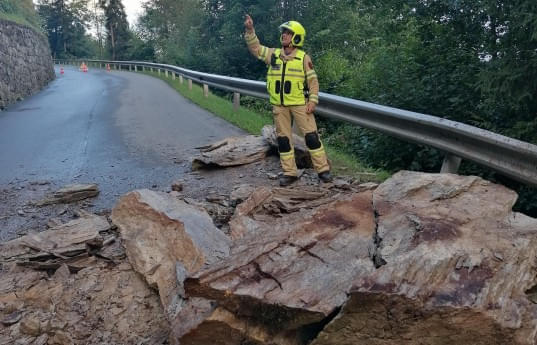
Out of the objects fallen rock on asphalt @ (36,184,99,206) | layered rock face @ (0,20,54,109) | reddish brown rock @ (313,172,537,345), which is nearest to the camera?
reddish brown rock @ (313,172,537,345)

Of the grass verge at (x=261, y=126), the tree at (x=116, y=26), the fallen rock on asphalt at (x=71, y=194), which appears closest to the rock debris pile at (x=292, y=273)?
the fallen rock on asphalt at (x=71, y=194)

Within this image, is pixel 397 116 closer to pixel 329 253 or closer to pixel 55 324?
pixel 329 253

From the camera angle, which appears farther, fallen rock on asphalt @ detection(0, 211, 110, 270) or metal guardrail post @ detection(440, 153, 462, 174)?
metal guardrail post @ detection(440, 153, 462, 174)

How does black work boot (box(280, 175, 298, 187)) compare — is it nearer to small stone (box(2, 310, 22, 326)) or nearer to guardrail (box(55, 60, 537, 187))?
guardrail (box(55, 60, 537, 187))

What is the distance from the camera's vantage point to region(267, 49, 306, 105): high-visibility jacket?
5.31m

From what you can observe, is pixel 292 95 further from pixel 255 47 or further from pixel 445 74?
pixel 445 74

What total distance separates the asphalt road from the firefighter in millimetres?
1457

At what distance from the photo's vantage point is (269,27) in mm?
22125

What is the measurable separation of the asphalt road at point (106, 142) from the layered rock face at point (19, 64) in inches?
133

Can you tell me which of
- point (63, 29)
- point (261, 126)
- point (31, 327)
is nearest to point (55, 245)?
point (31, 327)

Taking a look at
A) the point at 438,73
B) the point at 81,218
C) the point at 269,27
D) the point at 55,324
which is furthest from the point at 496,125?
the point at 269,27

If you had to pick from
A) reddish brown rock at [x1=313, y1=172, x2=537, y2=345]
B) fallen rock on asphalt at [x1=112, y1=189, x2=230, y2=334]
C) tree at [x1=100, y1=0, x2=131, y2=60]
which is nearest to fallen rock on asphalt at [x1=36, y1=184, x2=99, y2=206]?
fallen rock on asphalt at [x1=112, y1=189, x2=230, y2=334]

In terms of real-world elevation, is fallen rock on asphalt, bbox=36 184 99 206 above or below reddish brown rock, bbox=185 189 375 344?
below

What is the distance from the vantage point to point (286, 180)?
5.24 m
